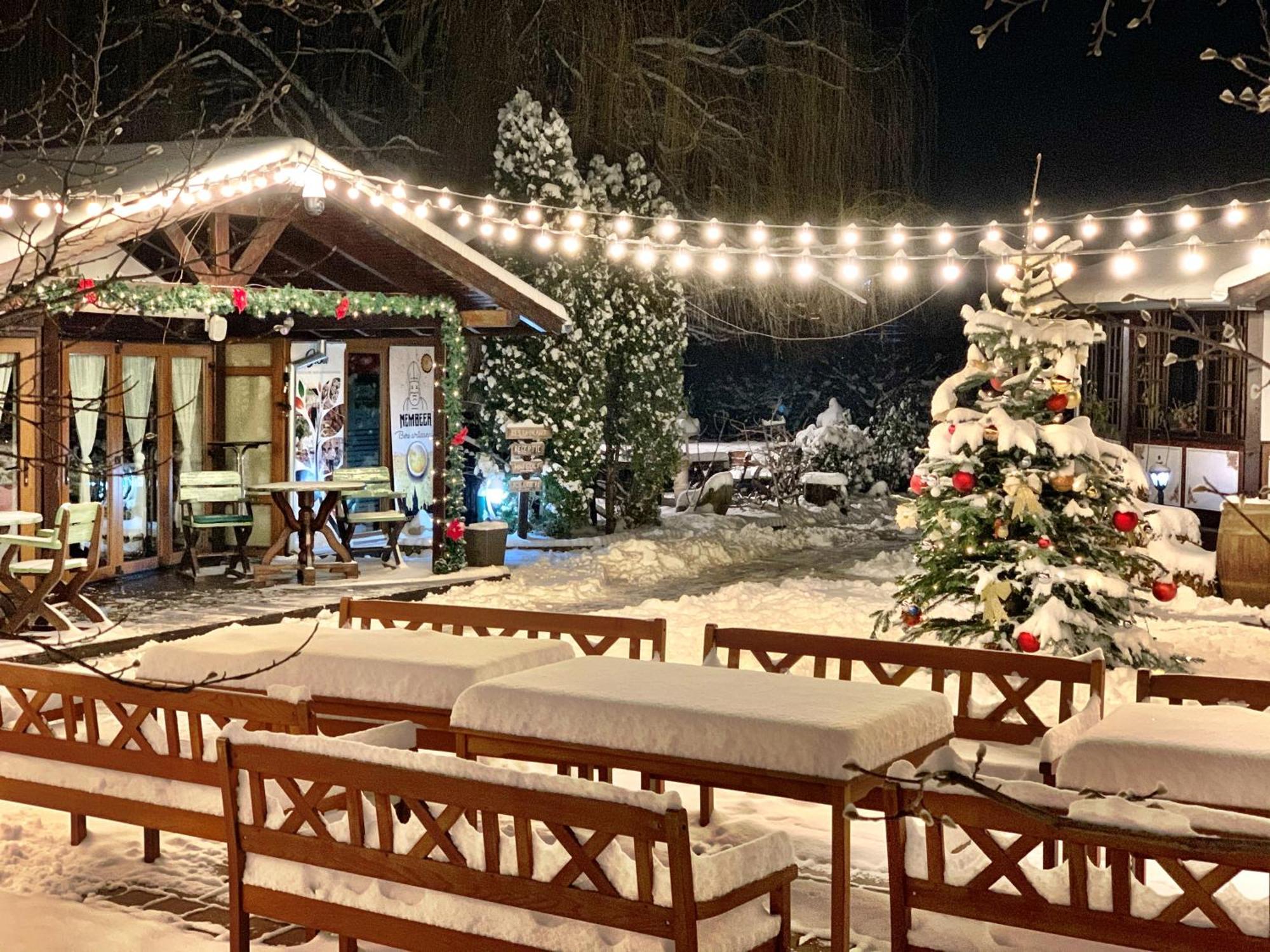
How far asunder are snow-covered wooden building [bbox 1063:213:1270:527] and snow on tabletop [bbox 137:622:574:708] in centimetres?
957

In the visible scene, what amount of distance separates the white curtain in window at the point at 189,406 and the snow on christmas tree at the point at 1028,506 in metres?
8.38

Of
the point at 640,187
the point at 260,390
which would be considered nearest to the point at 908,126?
the point at 640,187

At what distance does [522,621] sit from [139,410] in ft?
26.1

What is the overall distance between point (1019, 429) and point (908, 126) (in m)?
11.9

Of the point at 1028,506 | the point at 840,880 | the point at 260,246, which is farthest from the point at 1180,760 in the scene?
the point at 260,246

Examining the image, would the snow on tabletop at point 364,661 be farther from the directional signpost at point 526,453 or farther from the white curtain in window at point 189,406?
the directional signpost at point 526,453

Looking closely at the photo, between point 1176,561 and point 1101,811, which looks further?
point 1176,561

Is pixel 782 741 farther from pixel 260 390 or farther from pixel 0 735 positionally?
pixel 260 390

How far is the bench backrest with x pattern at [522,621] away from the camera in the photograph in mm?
6758

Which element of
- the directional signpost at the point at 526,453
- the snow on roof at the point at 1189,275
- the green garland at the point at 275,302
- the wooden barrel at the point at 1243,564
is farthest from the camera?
the directional signpost at the point at 526,453

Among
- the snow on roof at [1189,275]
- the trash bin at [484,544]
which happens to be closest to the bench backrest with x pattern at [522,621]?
the trash bin at [484,544]

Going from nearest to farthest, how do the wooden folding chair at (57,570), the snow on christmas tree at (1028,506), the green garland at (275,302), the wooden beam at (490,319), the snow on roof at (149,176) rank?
the snow on christmas tree at (1028,506)
the snow on roof at (149,176)
the wooden folding chair at (57,570)
the green garland at (275,302)
the wooden beam at (490,319)

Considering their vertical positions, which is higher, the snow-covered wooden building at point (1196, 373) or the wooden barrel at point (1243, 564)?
the snow-covered wooden building at point (1196, 373)

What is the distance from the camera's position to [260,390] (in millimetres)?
15500
